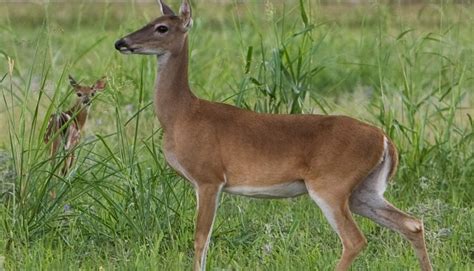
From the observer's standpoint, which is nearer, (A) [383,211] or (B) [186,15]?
(A) [383,211]

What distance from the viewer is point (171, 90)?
723cm

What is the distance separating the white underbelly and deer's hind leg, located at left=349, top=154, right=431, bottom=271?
0.30 meters

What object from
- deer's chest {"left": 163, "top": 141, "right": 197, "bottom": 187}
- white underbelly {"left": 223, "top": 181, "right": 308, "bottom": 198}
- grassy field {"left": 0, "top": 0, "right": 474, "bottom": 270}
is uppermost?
deer's chest {"left": 163, "top": 141, "right": 197, "bottom": 187}

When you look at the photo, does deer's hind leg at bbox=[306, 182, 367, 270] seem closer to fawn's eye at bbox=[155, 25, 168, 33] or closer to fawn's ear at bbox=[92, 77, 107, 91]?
fawn's eye at bbox=[155, 25, 168, 33]

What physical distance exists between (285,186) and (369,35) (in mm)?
8035

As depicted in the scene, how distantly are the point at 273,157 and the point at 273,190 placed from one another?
162 millimetres

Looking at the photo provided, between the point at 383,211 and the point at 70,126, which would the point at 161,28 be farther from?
the point at 70,126

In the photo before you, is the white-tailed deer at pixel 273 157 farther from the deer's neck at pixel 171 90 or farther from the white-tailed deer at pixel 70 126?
the white-tailed deer at pixel 70 126

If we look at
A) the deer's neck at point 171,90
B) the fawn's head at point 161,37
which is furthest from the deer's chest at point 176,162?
the fawn's head at point 161,37

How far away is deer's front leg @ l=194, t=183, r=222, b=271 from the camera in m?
6.94

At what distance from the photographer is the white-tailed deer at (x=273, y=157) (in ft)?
22.5

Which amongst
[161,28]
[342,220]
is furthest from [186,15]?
[342,220]

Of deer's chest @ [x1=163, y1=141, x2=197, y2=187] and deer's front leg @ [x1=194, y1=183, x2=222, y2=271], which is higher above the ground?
deer's chest @ [x1=163, y1=141, x2=197, y2=187]

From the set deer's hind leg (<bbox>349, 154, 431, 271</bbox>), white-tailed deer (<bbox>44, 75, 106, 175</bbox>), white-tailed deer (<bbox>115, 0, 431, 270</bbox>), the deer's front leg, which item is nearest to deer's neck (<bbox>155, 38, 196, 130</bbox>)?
white-tailed deer (<bbox>115, 0, 431, 270</bbox>)
